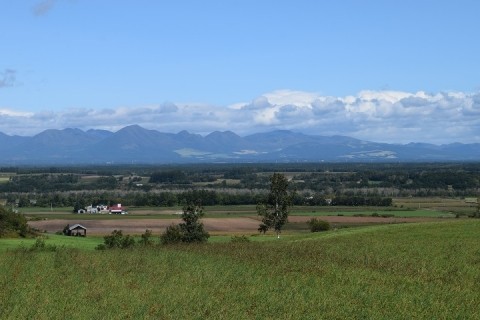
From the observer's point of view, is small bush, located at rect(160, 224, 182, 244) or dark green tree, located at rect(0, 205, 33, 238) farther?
dark green tree, located at rect(0, 205, 33, 238)

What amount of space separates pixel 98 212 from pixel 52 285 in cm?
10920

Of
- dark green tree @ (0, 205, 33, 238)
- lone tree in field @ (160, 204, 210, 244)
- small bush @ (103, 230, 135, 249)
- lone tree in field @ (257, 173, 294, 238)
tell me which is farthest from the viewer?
lone tree in field @ (257, 173, 294, 238)

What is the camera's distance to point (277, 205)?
7369 centimetres

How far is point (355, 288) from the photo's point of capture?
2703cm

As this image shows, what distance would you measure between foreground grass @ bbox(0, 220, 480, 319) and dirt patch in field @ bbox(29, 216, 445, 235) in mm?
42498

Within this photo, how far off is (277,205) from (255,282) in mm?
44505

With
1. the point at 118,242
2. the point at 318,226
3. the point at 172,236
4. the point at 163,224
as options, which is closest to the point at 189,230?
the point at 172,236

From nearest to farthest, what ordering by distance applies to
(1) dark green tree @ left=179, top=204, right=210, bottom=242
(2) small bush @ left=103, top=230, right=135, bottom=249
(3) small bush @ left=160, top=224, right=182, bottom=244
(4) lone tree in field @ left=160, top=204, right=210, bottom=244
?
(2) small bush @ left=103, top=230, right=135, bottom=249 < (3) small bush @ left=160, top=224, right=182, bottom=244 < (4) lone tree in field @ left=160, top=204, right=210, bottom=244 < (1) dark green tree @ left=179, top=204, right=210, bottom=242

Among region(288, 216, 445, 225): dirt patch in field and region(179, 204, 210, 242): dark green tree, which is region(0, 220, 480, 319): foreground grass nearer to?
region(179, 204, 210, 242): dark green tree

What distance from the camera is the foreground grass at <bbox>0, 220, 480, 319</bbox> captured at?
74.3ft

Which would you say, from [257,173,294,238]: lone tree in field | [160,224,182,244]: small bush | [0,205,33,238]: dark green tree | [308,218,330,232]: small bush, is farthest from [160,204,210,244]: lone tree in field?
[308,218,330,232]: small bush

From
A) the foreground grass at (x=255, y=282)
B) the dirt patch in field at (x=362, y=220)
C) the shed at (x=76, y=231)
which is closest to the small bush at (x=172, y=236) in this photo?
the foreground grass at (x=255, y=282)

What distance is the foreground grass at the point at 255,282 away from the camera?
2266 centimetres

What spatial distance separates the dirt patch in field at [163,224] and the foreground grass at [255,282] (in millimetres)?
42498
